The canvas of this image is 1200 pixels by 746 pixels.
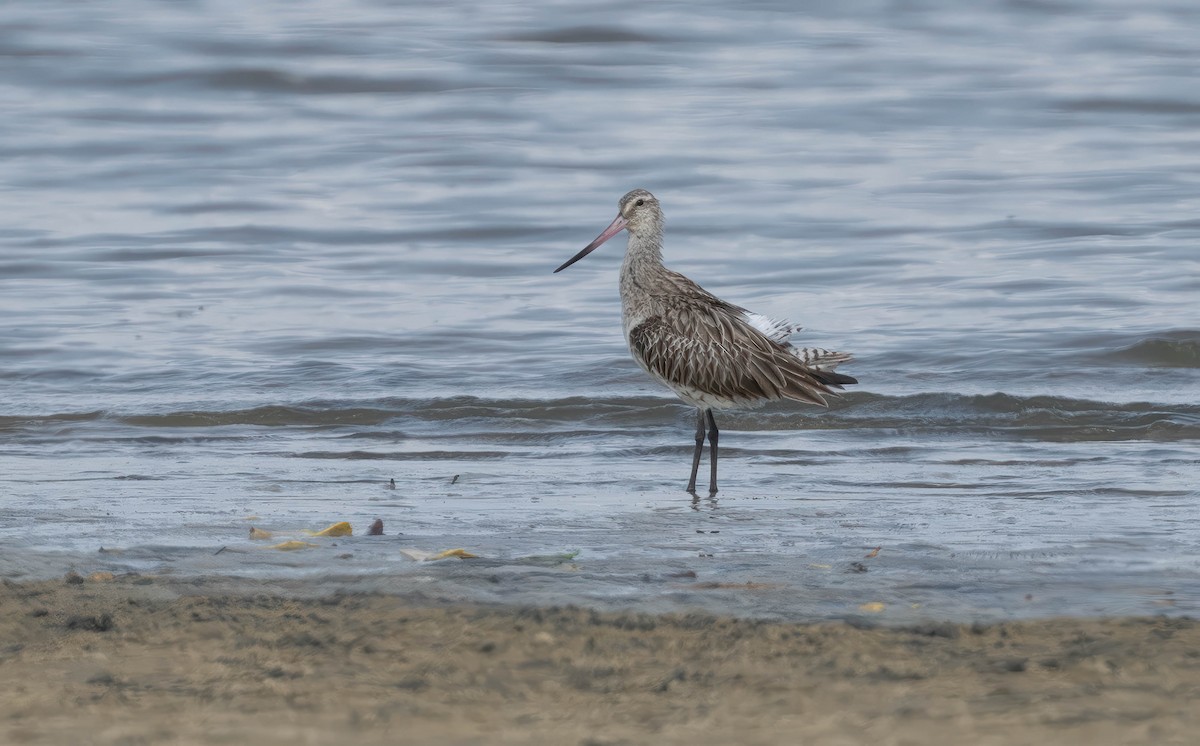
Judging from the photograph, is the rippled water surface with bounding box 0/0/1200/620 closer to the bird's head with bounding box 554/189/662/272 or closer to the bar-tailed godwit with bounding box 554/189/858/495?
the bar-tailed godwit with bounding box 554/189/858/495

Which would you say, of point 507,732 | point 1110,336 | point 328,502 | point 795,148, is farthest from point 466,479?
point 795,148

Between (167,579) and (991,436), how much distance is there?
5560mm

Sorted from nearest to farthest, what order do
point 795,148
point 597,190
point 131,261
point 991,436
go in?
1. point 991,436
2. point 131,261
3. point 597,190
4. point 795,148

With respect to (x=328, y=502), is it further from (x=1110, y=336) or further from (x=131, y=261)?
(x=131, y=261)

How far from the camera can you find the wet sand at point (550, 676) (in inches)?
144

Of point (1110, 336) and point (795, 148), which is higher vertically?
point (795, 148)

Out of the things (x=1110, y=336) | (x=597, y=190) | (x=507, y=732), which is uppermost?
(x=597, y=190)

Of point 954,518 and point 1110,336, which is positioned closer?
point 954,518

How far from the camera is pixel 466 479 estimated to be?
795 centimetres

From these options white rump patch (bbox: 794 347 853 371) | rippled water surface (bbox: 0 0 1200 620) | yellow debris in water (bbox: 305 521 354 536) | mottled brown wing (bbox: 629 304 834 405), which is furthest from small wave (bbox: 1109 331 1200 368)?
yellow debris in water (bbox: 305 521 354 536)

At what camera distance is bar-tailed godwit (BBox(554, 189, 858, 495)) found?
846 centimetres

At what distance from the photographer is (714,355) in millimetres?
8461

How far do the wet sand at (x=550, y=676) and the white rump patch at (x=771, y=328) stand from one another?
14.2ft

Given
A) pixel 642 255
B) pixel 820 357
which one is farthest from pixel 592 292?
pixel 820 357
